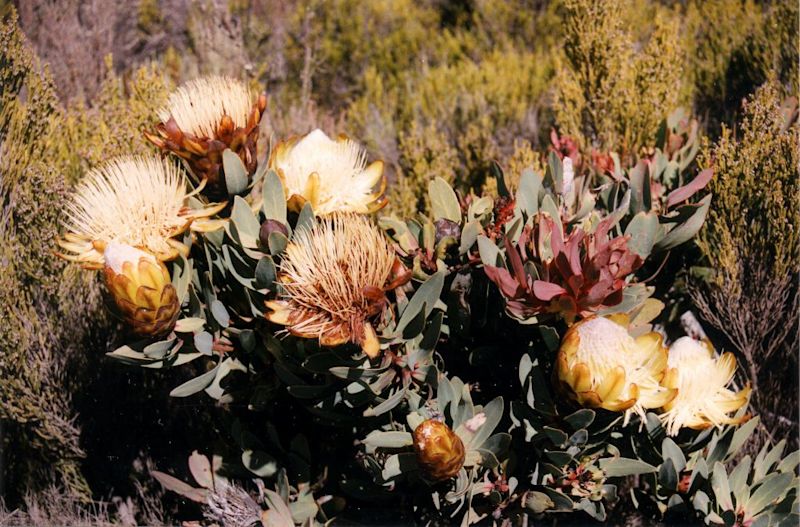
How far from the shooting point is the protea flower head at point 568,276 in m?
1.33

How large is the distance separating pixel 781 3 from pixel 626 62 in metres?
0.81

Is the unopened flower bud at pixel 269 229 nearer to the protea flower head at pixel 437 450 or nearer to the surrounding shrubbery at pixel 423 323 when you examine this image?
the surrounding shrubbery at pixel 423 323

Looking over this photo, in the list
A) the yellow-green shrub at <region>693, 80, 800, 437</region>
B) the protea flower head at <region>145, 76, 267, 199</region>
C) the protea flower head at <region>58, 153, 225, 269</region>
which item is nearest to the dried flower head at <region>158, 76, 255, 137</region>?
the protea flower head at <region>145, 76, 267, 199</region>

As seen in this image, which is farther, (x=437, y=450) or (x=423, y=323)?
(x=423, y=323)

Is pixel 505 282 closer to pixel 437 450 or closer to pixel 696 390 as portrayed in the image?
pixel 437 450

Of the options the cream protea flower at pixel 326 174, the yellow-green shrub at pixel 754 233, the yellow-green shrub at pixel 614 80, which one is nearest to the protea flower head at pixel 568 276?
→ the cream protea flower at pixel 326 174

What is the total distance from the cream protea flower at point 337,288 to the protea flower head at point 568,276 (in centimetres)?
22

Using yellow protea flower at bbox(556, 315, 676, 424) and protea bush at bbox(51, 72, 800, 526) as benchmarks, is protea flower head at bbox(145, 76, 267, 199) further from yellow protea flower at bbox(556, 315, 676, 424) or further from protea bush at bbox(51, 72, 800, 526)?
yellow protea flower at bbox(556, 315, 676, 424)

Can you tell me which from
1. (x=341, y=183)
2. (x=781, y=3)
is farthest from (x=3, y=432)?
(x=781, y=3)

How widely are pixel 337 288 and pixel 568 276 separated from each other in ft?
1.37

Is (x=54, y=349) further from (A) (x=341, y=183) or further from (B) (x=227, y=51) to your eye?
(B) (x=227, y=51)

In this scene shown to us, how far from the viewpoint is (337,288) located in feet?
4.27

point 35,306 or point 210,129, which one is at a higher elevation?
point 210,129

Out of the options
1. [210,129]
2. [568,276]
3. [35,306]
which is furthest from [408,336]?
[35,306]
